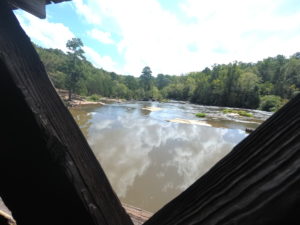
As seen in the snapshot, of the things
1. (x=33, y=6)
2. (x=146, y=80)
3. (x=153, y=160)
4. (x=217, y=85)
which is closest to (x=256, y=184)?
(x=33, y=6)

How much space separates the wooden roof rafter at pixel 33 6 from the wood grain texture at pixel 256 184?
28.9 inches

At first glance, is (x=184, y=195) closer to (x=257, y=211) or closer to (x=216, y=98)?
(x=257, y=211)

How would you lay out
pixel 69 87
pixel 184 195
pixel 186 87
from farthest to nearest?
pixel 186 87 → pixel 69 87 → pixel 184 195

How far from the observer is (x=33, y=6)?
26.7 inches

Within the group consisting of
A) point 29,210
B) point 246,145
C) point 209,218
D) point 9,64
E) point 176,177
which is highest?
point 9,64

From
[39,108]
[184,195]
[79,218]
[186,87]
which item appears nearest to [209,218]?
[184,195]

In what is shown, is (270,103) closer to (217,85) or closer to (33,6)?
(217,85)

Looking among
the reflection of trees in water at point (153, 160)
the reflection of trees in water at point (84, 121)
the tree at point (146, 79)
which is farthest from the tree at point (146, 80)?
the reflection of trees in water at point (153, 160)

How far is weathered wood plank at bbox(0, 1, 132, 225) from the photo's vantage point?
1.38 ft

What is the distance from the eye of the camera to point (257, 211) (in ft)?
0.86

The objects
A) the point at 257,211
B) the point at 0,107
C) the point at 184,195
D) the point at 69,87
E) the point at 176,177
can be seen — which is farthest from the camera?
the point at 69,87

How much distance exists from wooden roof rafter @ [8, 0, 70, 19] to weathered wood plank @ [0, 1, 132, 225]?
212mm

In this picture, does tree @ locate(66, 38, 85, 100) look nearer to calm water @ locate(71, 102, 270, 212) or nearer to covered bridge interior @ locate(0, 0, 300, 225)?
calm water @ locate(71, 102, 270, 212)

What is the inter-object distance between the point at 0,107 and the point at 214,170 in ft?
1.63
